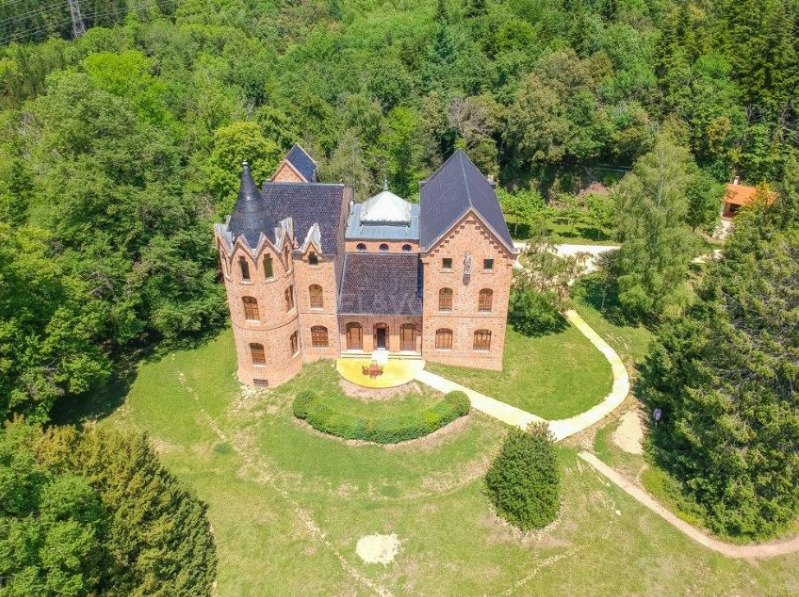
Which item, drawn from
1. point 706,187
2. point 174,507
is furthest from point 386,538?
point 706,187

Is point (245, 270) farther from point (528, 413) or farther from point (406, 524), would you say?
point (528, 413)

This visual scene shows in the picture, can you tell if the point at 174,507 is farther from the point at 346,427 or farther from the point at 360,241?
the point at 360,241

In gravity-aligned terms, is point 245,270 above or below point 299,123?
below

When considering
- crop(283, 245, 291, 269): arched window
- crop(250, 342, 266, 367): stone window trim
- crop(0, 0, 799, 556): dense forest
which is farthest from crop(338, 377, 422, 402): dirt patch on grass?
crop(0, 0, 799, 556): dense forest

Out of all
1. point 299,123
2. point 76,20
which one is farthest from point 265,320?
point 76,20

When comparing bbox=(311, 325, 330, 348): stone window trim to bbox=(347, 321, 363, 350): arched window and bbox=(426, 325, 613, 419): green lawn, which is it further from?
bbox=(426, 325, 613, 419): green lawn

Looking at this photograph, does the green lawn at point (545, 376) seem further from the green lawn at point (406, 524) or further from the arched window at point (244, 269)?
the arched window at point (244, 269)
